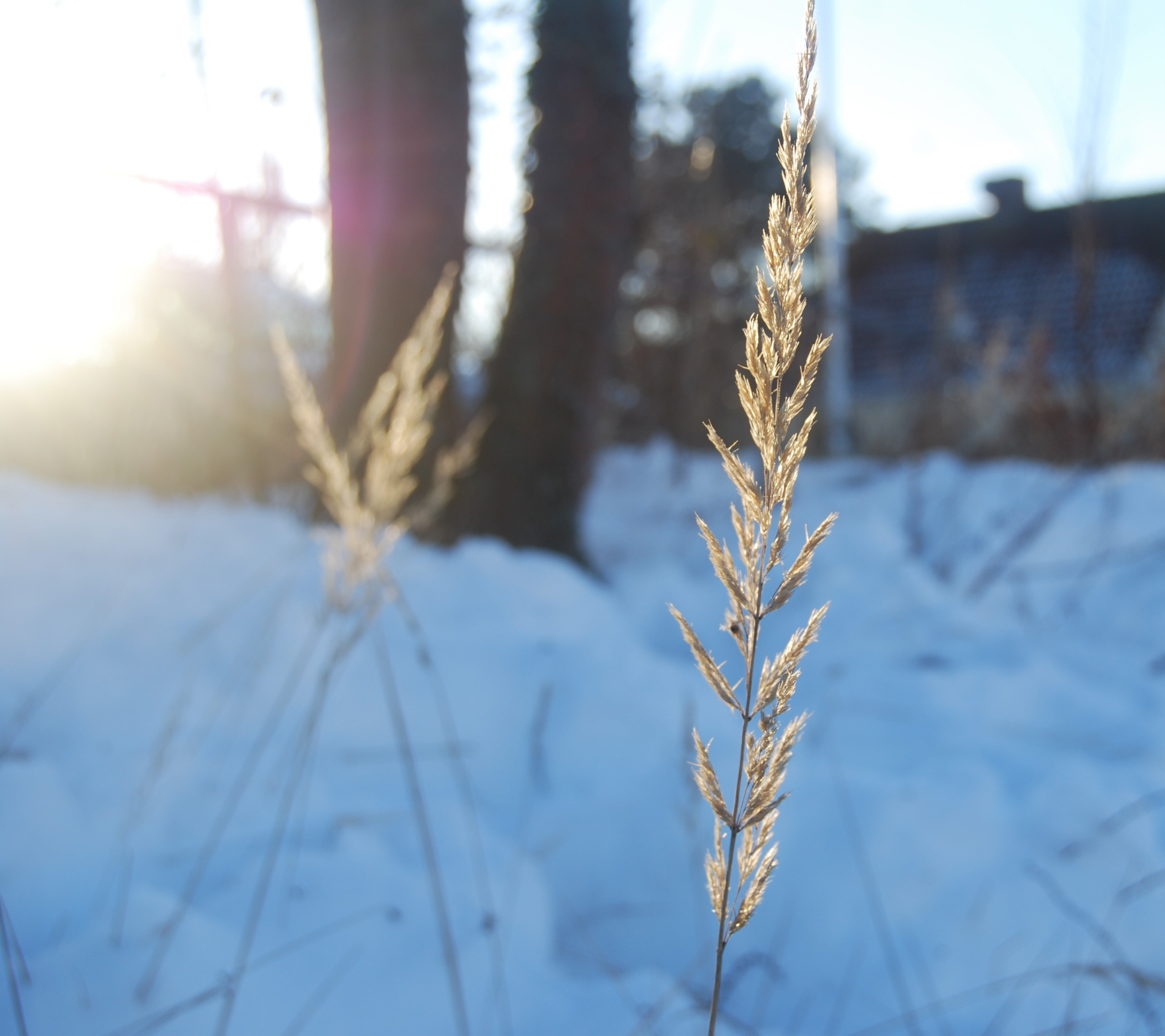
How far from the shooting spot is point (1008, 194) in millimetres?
16000

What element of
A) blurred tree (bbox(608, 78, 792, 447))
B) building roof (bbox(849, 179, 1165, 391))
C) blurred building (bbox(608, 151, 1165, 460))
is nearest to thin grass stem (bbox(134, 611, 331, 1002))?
blurred building (bbox(608, 151, 1165, 460))

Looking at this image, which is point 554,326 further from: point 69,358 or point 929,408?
point 929,408

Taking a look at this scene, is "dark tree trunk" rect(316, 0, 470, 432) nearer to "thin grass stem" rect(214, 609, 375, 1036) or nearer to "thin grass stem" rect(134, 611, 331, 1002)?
"thin grass stem" rect(134, 611, 331, 1002)

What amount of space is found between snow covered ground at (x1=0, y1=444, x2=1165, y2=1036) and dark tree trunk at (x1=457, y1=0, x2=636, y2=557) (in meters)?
0.38

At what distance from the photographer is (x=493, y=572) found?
2496 mm

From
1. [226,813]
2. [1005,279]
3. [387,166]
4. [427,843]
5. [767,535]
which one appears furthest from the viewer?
[1005,279]

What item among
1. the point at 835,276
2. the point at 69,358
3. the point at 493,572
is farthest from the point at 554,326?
the point at 835,276

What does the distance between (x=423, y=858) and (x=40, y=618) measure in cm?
104

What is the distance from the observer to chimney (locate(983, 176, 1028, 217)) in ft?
51.8

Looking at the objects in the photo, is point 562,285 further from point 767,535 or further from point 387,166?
point 767,535

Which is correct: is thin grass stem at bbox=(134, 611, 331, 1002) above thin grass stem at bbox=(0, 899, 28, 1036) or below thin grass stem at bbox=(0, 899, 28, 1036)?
below

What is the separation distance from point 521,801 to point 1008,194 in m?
18.1

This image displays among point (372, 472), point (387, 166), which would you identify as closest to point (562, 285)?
point (387, 166)

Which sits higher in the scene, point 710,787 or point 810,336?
point 810,336
